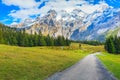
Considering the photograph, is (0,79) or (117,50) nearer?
(0,79)

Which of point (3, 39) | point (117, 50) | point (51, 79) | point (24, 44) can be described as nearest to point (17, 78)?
point (51, 79)

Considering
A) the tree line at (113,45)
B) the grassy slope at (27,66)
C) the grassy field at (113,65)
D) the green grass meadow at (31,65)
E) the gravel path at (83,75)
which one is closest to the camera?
the gravel path at (83,75)

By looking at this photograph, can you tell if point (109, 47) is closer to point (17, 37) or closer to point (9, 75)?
point (17, 37)

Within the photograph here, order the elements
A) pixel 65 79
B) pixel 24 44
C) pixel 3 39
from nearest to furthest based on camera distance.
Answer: pixel 65 79
pixel 3 39
pixel 24 44

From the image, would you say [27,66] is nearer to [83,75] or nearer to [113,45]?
[83,75]

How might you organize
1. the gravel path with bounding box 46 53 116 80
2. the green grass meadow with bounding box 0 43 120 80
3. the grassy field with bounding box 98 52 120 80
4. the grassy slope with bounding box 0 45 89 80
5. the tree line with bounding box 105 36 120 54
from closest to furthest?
the gravel path with bounding box 46 53 116 80, the grassy slope with bounding box 0 45 89 80, the green grass meadow with bounding box 0 43 120 80, the grassy field with bounding box 98 52 120 80, the tree line with bounding box 105 36 120 54

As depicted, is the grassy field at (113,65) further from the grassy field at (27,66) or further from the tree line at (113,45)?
the tree line at (113,45)

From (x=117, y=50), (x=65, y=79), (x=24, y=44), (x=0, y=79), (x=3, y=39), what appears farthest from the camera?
(x=24, y=44)

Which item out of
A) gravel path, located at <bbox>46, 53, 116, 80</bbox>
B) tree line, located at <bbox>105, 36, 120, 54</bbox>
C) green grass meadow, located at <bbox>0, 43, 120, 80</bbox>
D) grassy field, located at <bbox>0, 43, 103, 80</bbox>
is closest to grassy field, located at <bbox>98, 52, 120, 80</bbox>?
green grass meadow, located at <bbox>0, 43, 120, 80</bbox>

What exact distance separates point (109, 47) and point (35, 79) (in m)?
138

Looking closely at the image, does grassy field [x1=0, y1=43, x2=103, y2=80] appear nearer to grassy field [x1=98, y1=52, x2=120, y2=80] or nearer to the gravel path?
the gravel path

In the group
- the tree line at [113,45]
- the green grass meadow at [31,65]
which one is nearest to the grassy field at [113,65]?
the green grass meadow at [31,65]

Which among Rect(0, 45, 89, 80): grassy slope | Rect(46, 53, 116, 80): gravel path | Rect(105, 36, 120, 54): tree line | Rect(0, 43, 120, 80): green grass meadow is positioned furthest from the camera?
Rect(105, 36, 120, 54): tree line

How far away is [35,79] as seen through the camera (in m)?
28.7
